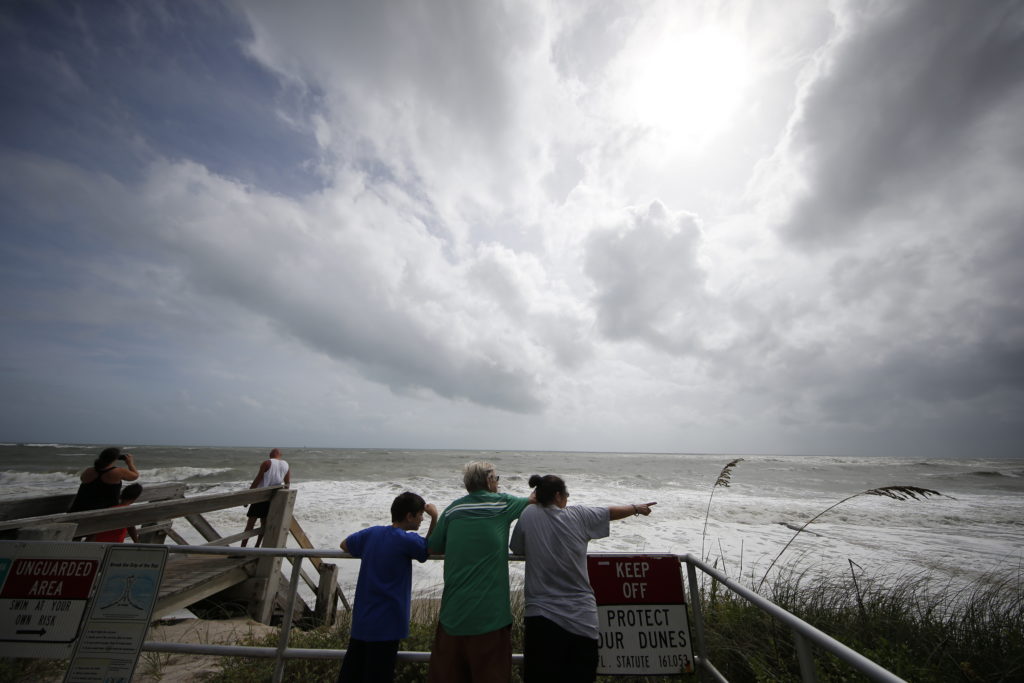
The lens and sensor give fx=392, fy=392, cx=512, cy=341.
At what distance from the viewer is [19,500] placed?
3918 millimetres

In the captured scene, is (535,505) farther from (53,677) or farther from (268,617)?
(268,617)

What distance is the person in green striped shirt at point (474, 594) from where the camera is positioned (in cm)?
247

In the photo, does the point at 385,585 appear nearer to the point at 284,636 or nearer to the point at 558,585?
the point at 284,636

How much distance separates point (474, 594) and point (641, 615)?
1.24 metres

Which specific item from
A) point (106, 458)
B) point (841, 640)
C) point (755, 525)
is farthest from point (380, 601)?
point (755, 525)

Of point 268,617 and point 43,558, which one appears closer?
point 43,558

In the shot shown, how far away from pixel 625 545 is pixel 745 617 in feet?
26.9

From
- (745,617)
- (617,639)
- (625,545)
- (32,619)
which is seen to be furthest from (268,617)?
(625,545)

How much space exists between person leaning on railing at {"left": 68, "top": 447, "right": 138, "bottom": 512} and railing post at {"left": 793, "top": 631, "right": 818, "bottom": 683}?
6974mm

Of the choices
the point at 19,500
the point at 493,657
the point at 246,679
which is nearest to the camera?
the point at 493,657

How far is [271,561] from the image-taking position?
6.34 meters

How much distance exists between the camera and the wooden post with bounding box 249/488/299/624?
5984 mm

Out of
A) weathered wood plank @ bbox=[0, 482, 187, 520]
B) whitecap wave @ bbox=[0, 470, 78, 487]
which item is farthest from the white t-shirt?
whitecap wave @ bbox=[0, 470, 78, 487]

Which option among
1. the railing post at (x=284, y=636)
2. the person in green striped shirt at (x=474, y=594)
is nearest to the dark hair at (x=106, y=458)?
the railing post at (x=284, y=636)
